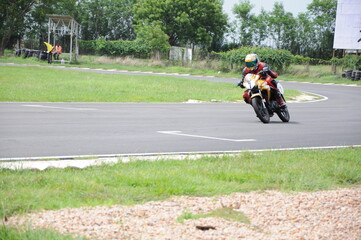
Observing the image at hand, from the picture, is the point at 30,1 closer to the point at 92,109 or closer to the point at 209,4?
the point at 209,4

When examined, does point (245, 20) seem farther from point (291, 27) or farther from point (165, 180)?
point (165, 180)

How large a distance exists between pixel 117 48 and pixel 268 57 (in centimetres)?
2076

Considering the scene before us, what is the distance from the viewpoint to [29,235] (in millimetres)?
4383

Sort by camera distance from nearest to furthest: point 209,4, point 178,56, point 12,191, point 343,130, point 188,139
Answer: point 12,191 < point 188,139 < point 343,130 < point 178,56 < point 209,4

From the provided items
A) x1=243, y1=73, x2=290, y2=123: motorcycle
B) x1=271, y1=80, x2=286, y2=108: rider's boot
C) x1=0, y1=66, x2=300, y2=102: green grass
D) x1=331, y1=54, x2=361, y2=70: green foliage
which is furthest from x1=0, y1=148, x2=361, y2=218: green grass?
x1=331, y1=54, x2=361, y2=70: green foliage

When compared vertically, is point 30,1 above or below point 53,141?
above

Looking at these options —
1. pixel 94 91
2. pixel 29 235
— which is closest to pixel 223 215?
pixel 29 235

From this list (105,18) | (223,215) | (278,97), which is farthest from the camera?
(105,18)

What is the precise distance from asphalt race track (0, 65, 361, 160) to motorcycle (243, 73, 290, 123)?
293 mm

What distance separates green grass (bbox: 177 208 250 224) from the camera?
5.26 metres

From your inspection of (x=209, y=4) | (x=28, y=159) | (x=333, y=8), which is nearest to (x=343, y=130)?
(x=28, y=159)

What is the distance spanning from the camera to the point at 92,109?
1717 cm

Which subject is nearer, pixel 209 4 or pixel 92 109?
pixel 92 109

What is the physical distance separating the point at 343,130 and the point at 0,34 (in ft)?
187
